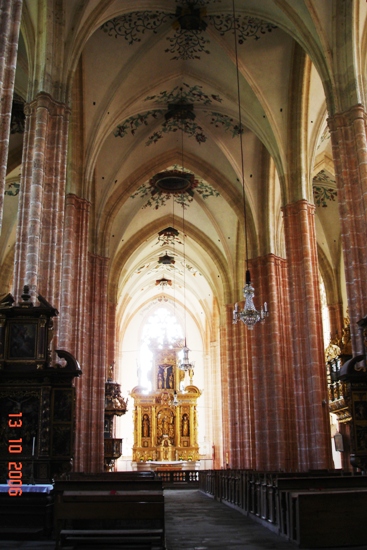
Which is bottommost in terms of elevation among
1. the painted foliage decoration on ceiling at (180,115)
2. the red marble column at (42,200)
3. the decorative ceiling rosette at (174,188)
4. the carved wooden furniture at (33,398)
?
the carved wooden furniture at (33,398)

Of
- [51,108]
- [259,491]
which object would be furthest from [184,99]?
[259,491]

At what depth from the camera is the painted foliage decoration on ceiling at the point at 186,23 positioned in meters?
16.7

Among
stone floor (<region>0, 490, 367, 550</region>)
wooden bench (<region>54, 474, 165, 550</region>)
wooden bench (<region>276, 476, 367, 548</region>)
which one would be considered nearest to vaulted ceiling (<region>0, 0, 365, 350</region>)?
stone floor (<region>0, 490, 367, 550</region>)

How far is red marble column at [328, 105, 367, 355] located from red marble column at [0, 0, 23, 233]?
25.1 ft

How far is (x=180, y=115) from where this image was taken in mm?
21516

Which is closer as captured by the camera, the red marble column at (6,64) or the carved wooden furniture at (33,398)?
the red marble column at (6,64)

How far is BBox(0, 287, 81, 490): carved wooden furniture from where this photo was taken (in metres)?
9.62

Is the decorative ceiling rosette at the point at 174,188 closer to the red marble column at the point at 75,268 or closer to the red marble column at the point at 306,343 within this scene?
the red marble column at the point at 75,268

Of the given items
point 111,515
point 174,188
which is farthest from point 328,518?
point 174,188

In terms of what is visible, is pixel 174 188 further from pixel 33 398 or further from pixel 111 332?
pixel 33 398

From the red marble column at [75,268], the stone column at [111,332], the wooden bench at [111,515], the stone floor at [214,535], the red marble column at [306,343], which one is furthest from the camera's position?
the stone column at [111,332]

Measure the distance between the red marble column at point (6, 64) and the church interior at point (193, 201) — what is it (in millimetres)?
30

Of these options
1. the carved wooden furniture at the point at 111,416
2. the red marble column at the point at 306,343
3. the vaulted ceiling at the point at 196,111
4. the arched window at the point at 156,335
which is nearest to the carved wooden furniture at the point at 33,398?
the vaulted ceiling at the point at 196,111

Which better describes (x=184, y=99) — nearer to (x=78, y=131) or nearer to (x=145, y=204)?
(x=78, y=131)
